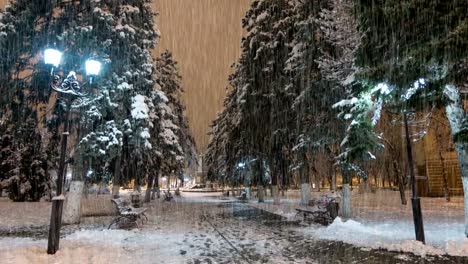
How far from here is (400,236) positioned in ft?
42.4

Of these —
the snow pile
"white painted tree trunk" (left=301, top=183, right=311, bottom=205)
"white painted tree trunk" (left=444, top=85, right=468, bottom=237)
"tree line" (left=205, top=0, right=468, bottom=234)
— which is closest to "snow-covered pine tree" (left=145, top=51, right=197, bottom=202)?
"tree line" (left=205, top=0, right=468, bottom=234)

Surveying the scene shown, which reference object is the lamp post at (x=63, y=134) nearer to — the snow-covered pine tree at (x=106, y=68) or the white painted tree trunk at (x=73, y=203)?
the snow-covered pine tree at (x=106, y=68)

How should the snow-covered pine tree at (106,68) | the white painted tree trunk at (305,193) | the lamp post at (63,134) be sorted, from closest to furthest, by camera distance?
1. the lamp post at (63,134)
2. the snow-covered pine tree at (106,68)
3. the white painted tree trunk at (305,193)

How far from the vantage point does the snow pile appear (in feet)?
33.7

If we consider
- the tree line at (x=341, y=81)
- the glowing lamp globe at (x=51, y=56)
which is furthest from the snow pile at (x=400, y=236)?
the glowing lamp globe at (x=51, y=56)

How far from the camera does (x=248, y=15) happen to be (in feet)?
95.5

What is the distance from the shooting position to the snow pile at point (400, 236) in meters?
10.3

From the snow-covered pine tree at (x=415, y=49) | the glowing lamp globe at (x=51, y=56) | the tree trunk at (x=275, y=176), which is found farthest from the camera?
the tree trunk at (x=275, y=176)

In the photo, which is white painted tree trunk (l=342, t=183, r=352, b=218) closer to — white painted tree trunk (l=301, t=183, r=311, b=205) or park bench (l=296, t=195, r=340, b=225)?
park bench (l=296, t=195, r=340, b=225)

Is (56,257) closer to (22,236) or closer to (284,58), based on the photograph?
(22,236)

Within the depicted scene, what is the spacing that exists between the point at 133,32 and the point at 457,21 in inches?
531

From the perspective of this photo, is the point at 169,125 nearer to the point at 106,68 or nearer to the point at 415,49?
the point at 106,68

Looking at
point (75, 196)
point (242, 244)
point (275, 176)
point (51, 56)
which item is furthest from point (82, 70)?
point (275, 176)

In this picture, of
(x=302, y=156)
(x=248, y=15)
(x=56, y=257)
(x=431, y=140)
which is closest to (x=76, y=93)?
(x=56, y=257)
